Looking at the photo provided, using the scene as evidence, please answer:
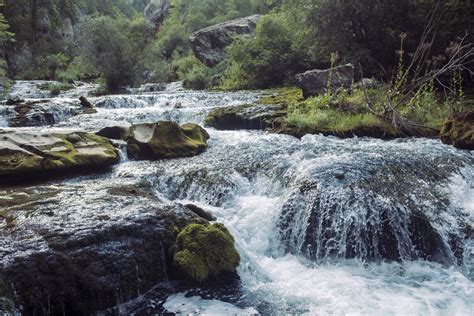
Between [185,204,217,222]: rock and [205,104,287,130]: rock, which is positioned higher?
[205,104,287,130]: rock

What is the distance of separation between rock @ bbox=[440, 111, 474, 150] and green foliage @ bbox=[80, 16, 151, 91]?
55.1 ft

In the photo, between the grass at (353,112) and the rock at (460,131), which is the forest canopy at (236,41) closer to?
the grass at (353,112)

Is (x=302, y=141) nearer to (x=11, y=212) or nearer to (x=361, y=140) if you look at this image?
(x=361, y=140)

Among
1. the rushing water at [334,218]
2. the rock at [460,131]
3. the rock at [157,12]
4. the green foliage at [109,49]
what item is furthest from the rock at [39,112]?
the rock at [157,12]

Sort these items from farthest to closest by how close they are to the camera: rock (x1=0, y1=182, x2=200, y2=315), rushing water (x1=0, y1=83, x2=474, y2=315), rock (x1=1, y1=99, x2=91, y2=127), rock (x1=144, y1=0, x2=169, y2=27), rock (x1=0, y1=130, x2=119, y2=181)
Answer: rock (x1=144, y1=0, x2=169, y2=27) → rock (x1=1, y1=99, x2=91, y2=127) → rock (x1=0, y1=130, x2=119, y2=181) → rushing water (x1=0, y1=83, x2=474, y2=315) → rock (x1=0, y1=182, x2=200, y2=315)

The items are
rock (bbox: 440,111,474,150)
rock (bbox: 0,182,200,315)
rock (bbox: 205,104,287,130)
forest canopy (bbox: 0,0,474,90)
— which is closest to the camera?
rock (bbox: 0,182,200,315)

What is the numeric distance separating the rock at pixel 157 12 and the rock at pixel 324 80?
1543 inches

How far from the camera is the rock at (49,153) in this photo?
Result: 21.5 feet

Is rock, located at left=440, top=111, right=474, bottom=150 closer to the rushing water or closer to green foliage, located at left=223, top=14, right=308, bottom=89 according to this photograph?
the rushing water

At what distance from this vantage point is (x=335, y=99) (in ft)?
33.5

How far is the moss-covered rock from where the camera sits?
438cm

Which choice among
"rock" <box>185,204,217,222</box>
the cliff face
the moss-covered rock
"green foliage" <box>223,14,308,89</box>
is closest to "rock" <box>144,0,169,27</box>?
the cliff face

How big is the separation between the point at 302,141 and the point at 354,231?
371cm

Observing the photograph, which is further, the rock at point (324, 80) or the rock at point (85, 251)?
the rock at point (324, 80)
